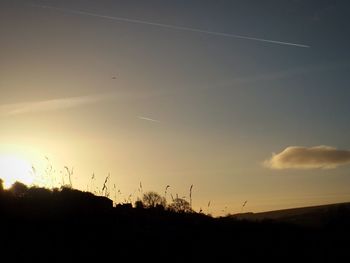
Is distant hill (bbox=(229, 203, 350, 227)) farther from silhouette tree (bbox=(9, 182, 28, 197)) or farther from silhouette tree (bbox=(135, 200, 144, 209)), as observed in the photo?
silhouette tree (bbox=(9, 182, 28, 197))

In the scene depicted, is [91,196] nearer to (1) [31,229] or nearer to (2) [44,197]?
(2) [44,197]

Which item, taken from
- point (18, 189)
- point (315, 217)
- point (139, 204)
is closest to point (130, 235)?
point (139, 204)

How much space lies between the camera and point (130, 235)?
870 cm

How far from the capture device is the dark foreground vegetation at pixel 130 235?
7.60 meters

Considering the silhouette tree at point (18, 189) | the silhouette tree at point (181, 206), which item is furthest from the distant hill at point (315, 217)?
the silhouette tree at point (18, 189)

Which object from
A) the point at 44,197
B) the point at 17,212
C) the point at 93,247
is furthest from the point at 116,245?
the point at 44,197

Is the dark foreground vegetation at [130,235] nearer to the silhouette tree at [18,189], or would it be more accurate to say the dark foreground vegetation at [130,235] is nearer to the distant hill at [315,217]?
the silhouette tree at [18,189]

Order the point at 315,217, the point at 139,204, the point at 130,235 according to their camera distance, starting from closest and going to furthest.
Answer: the point at 130,235
the point at 139,204
the point at 315,217

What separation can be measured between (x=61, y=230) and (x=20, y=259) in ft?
4.98

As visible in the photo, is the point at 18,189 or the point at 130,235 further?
the point at 18,189

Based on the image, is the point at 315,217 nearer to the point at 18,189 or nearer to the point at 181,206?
the point at 181,206

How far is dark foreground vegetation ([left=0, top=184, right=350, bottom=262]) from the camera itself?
299 inches

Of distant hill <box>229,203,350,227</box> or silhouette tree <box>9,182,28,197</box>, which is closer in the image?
silhouette tree <box>9,182,28,197</box>

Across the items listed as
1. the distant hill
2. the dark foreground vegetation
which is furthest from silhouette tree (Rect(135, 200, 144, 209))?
the distant hill
